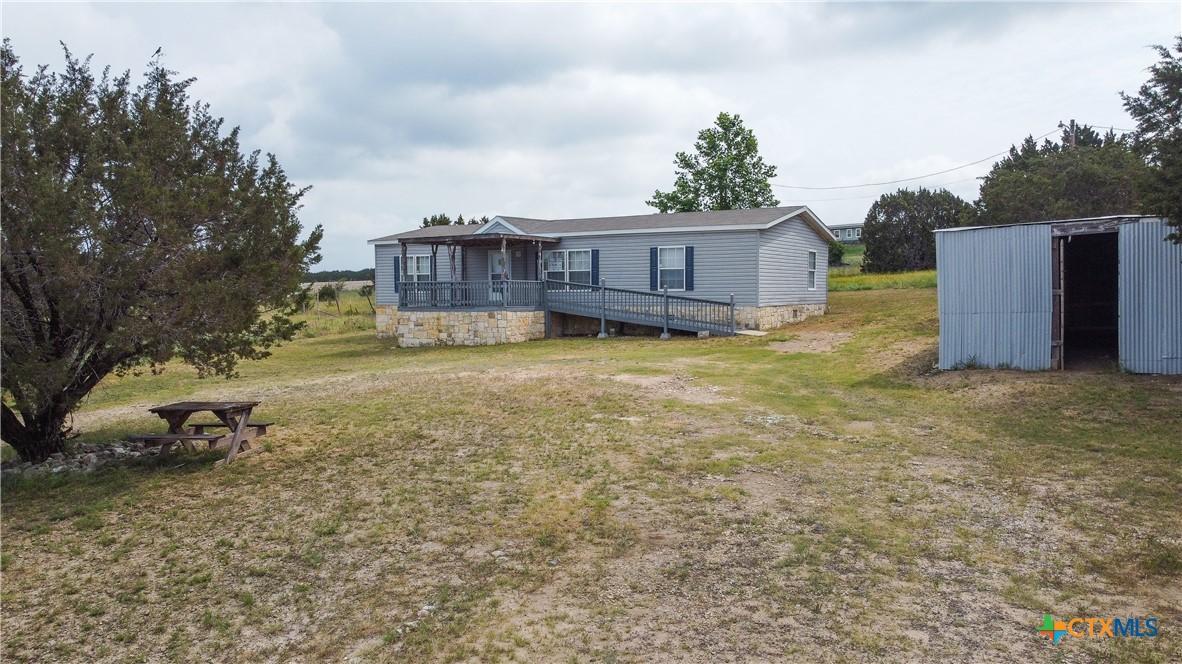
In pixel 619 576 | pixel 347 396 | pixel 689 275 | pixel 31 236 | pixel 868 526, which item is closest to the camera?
pixel 619 576

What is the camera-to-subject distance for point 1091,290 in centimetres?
1927

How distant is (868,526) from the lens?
5.94 metres

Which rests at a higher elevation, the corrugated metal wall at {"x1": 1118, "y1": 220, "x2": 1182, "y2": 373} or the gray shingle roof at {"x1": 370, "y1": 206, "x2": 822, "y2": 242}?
the gray shingle roof at {"x1": 370, "y1": 206, "x2": 822, "y2": 242}

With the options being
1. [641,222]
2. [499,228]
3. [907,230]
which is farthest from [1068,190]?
[499,228]

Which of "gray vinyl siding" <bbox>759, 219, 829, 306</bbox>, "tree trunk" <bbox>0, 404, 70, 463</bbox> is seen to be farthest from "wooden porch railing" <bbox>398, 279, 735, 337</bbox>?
"tree trunk" <bbox>0, 404, 70, 463</bbox>

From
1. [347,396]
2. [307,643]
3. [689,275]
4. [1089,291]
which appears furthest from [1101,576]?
[689,275]

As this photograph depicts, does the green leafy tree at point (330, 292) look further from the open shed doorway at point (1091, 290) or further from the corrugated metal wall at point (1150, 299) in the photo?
the corrugated metal wall at point (1150, 299)

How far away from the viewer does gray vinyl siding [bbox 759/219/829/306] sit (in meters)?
22.9

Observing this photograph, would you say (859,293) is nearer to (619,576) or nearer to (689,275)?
(689,275)

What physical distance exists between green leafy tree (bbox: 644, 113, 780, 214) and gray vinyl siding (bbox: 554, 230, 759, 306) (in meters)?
18.1

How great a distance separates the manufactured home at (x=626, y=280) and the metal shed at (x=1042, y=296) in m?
7.99

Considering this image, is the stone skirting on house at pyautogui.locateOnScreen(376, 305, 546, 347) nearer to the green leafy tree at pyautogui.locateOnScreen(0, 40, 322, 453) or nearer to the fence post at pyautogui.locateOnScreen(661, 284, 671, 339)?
the fence post at pyautogui.locateOnScreen(661, 284, 671, 339)

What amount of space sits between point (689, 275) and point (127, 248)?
17.9 m

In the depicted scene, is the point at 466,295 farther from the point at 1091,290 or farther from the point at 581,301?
the point at 1091,290
